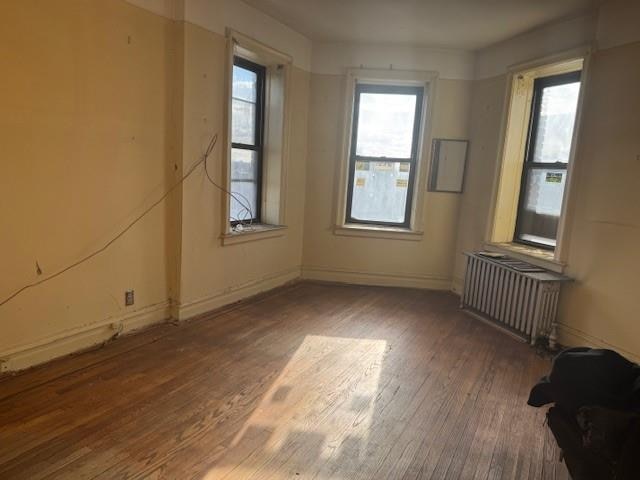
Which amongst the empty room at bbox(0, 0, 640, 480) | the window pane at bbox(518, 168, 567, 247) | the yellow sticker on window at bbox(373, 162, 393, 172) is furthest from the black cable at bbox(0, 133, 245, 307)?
the window pane at bbox(518, 168, 567, 247)

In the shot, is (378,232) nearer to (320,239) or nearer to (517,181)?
(320,239)

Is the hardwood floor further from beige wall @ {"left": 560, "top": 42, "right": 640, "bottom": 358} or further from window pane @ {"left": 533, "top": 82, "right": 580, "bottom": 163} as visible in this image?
window pane @ {"left": 533, "top": 82, "right": 580, "bottom": 163}

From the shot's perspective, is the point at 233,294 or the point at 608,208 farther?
the point at 233,294

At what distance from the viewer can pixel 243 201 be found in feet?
14.7

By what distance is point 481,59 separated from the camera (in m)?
4.61

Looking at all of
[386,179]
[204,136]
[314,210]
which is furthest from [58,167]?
[386,179]

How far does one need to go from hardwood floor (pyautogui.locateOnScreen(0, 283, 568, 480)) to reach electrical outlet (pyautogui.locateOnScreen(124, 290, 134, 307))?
253 millimetres

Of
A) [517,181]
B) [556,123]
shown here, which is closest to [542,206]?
[517,181]

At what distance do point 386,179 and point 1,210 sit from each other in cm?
372

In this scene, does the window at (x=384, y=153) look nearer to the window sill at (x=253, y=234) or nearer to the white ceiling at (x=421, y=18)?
the white ceiling at (x=421, y=18)

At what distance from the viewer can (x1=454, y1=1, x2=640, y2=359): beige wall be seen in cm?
308

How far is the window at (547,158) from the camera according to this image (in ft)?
12.6

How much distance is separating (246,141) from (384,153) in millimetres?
A: 1613

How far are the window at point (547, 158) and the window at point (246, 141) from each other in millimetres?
2719
